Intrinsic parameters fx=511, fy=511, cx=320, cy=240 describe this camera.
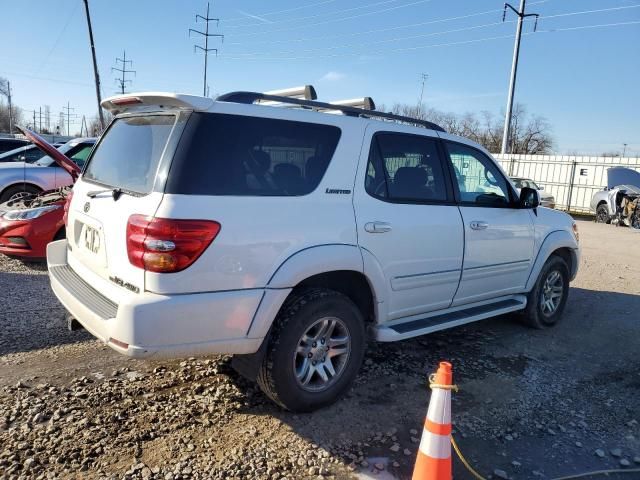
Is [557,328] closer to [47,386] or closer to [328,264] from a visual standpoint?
[328,264]

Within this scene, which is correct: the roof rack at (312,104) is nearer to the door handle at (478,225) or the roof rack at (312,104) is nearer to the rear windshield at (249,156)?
the rear windshield at (249,156)

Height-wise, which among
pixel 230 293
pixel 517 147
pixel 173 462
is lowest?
pixel 173 462

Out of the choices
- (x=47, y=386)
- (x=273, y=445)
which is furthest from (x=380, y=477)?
(x=47, y=386)

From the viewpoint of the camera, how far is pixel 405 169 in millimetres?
3939

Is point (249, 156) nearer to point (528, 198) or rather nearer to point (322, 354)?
point (322, 354)

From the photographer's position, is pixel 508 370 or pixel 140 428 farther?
pixel 508 370

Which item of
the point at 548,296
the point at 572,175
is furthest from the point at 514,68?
the point at 548,296

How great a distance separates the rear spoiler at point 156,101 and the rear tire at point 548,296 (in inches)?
157

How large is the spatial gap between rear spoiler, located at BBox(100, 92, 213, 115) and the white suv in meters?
0.01

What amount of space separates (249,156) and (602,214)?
18.2 m

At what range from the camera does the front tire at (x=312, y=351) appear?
3166mm

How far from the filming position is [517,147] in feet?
218

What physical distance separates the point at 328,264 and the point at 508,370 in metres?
2.17

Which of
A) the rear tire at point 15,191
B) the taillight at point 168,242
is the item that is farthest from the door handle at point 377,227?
the rear tire at point 15,191
